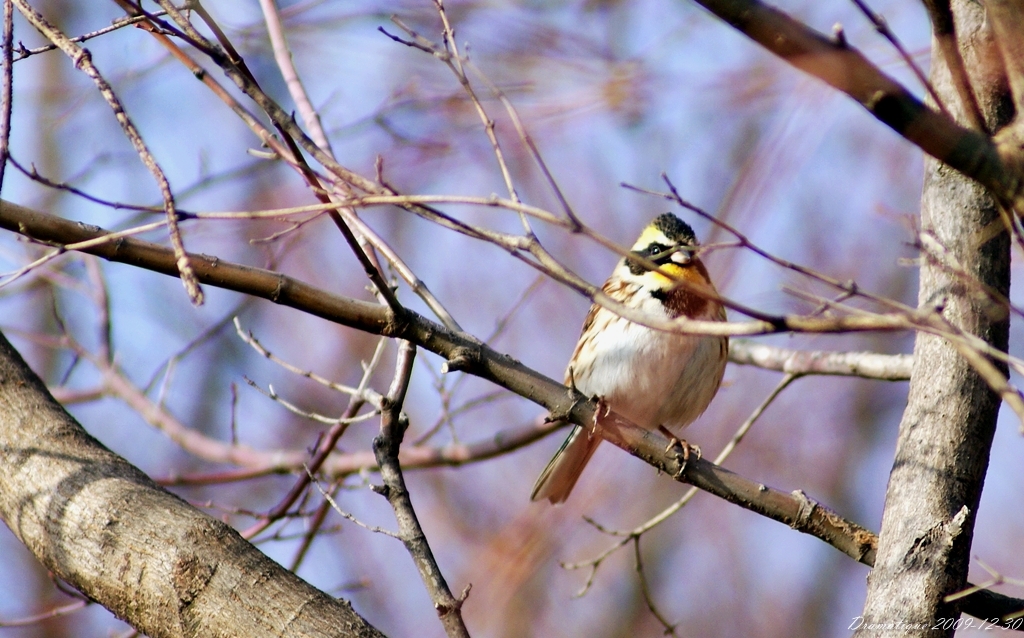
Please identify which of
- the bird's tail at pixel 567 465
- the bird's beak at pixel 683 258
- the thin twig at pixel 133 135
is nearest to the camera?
the thin twig at pixel 133 135

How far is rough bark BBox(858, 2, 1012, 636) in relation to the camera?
112 inches

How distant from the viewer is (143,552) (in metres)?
2.83

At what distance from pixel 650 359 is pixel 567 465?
714 mm

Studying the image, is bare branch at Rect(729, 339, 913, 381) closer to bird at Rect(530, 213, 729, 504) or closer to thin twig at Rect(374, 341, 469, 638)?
bird at Rect(530, 213, 729, 504)

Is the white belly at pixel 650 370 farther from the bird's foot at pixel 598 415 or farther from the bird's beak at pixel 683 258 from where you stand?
the bird's foot at pixel 598 415

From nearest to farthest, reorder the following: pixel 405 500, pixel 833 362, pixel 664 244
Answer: pixel 405 500 → pixel 833 362 → pixel 664 244

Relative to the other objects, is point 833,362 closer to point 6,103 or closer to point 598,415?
point 598,415

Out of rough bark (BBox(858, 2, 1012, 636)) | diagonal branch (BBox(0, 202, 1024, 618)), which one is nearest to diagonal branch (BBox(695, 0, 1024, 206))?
rough bark (BBox(858, 2, 1012, 636))

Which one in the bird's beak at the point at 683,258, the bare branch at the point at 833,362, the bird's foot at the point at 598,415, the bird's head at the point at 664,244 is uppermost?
the bird's head at the point at 664,244

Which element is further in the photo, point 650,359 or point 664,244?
point 664,244

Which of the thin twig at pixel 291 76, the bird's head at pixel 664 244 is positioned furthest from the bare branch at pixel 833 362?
the thin twig at pixel 291 76

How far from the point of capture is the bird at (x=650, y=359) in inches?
192

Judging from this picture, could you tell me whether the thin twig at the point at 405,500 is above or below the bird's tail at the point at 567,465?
below

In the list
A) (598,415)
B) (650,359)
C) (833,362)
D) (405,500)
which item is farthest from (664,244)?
(405,500)
